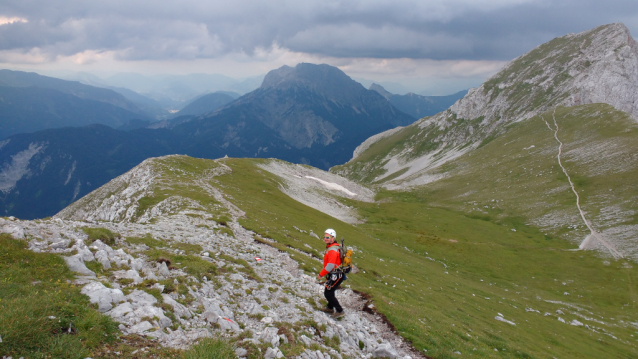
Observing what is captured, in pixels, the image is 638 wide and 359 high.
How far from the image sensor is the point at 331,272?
47.0 feet

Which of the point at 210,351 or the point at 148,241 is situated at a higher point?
the point at 210,351

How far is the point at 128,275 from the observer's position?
1254cm

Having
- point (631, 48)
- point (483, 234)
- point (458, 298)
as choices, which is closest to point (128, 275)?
point (458, 298)

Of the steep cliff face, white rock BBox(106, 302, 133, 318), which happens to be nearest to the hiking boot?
white rock BBox(106, 302, 133, 318)

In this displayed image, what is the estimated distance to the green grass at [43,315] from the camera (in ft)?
22.1

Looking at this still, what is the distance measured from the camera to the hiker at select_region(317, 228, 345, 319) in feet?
46.2

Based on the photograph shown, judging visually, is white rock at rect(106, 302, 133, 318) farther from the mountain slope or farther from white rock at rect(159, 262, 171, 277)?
white rock at rect(159, 262, 171, 277)

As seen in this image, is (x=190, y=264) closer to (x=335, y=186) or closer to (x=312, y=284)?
(x=312, y=284)

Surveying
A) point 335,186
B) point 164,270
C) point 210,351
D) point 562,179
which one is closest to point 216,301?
point 164,270

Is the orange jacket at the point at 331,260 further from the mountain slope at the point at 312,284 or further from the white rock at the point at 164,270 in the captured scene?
the white rock at the point at 164,270

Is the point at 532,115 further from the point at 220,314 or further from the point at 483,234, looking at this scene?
the point at 220,314

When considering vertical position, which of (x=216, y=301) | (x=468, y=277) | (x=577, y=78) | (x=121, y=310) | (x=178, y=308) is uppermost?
(x=577, y=78)

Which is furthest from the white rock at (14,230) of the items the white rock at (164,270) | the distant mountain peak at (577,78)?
the distant mountain peak at (577,78)

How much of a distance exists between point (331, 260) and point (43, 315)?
401 inches
